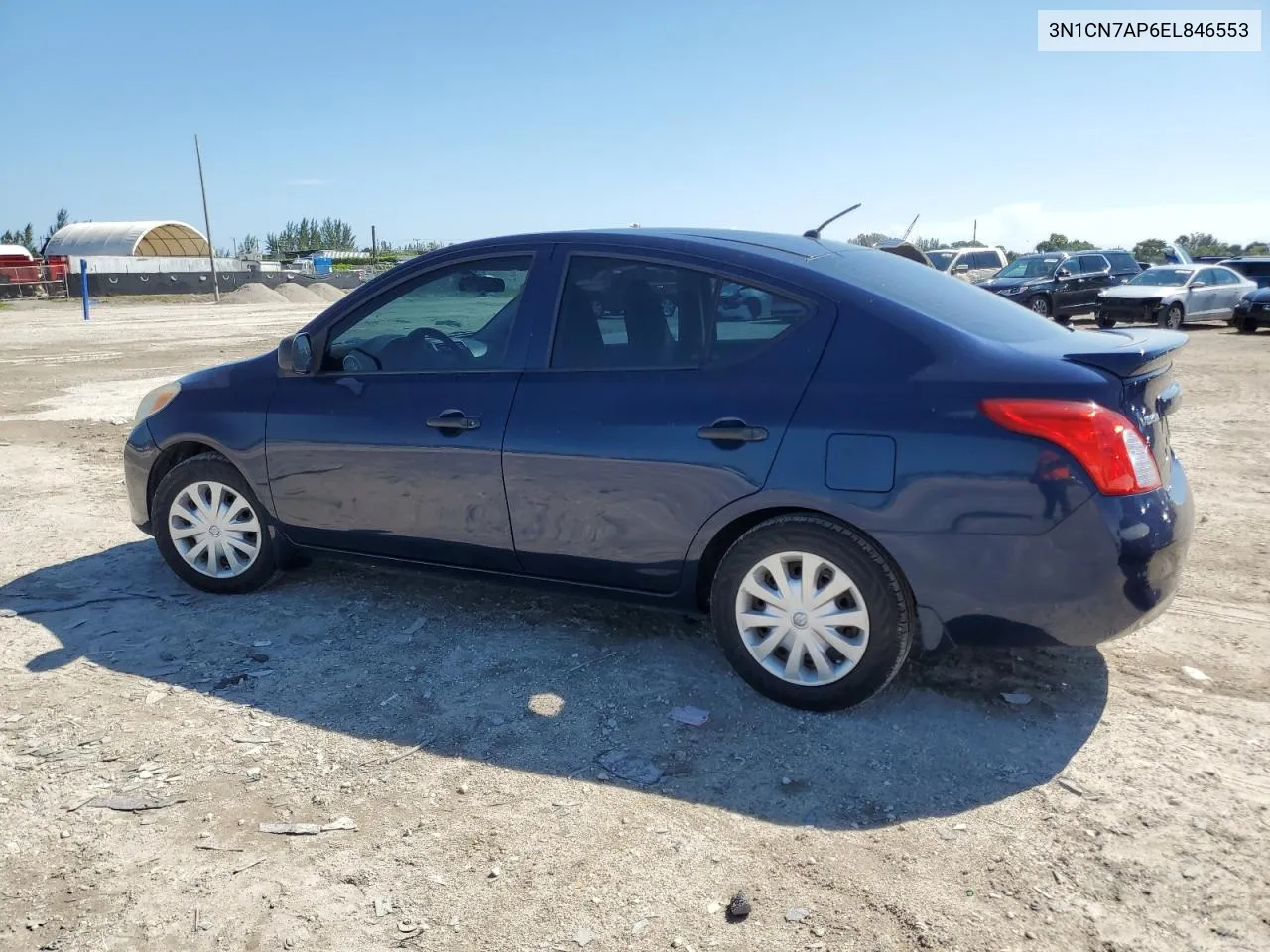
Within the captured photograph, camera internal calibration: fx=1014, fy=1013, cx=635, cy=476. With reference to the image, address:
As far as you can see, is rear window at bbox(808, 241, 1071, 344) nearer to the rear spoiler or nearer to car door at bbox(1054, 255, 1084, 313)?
the rear spoiler

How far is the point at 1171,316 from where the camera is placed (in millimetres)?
22109

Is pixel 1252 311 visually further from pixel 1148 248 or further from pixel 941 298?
pixel 1148 248

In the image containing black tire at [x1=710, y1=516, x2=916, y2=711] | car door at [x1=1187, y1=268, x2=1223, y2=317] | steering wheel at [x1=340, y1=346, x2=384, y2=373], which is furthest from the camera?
car door at [x1=1187, y1=268, x2=1223, y2=317]

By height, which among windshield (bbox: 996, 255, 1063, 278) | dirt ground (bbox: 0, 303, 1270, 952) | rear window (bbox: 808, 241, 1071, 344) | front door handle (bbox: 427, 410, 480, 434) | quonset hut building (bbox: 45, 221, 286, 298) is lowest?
dirt ground (bbox: 0, 303, 1270, 952)

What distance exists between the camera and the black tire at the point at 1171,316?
22.0 m

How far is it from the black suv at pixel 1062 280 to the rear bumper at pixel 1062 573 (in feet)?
71.0

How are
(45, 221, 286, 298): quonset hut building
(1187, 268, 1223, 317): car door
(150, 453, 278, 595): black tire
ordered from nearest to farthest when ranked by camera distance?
(150, 453, 278, 595): black tire → (1187, 268, 1223, 317): car door → (45, 221, 286, 298): quonset hut building

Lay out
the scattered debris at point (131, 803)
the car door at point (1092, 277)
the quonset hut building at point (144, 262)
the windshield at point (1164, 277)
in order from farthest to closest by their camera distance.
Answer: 1. the quonset hut building at point (144, 262)
2. the car door at point (1092, 277)
3. the windshield at point (1164, 277)
4. the scattered debris at point (131, 803)

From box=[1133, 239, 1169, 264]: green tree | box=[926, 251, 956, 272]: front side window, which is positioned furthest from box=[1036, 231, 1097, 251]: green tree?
box=[926, 251, 956, 272]: front side window

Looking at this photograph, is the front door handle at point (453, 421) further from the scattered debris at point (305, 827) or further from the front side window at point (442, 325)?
the scattered debris at point (305, 827)

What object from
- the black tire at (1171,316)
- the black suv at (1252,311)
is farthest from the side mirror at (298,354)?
the black suv at (1252,311)

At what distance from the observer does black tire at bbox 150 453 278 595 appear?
4840mm

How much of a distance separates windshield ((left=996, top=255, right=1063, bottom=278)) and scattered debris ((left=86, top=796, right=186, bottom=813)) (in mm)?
24424

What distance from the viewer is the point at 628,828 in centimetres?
300
